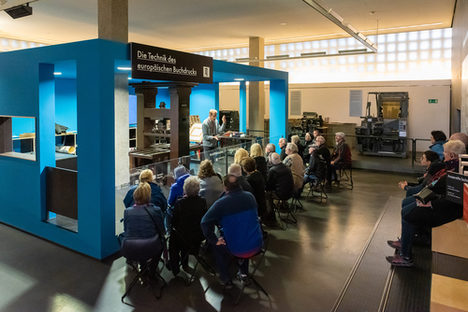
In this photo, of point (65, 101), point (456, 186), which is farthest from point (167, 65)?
point (65, 101)

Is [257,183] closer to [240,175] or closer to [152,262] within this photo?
[240,175]

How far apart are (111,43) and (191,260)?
2927 mm

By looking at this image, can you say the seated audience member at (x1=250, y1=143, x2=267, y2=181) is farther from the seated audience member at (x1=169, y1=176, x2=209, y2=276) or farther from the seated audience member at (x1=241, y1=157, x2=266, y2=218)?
the seated audience member at (x1=169, y1=176, x2=209, y2=276)

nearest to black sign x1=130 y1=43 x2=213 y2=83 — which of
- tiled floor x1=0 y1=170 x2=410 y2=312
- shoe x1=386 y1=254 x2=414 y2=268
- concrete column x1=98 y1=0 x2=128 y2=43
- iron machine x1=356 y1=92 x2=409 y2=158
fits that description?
concrete column x1=98 y1=0 x2=128 y2=43

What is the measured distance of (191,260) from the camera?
463 cm

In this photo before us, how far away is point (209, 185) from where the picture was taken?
4.52 m

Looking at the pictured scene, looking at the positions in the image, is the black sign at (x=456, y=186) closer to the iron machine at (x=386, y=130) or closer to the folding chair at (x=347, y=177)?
the folding chair at (x=347, y=177)

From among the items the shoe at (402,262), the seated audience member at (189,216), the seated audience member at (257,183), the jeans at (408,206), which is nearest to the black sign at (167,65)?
the seated audience member at (257,183)

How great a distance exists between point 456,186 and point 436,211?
3.12ft

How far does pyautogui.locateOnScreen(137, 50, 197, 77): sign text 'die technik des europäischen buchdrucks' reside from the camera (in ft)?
15.7

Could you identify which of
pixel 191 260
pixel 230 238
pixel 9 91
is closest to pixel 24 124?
pixel 9 91

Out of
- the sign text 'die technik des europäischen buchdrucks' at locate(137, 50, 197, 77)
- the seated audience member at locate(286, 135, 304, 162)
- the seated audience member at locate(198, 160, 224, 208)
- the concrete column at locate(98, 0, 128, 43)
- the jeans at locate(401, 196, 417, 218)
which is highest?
the concrete column at locate(98, 0, 128, 43)

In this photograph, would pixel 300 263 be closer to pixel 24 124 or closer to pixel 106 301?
pixel 106 301

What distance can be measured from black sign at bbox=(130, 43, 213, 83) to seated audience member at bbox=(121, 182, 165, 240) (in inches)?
73.0
